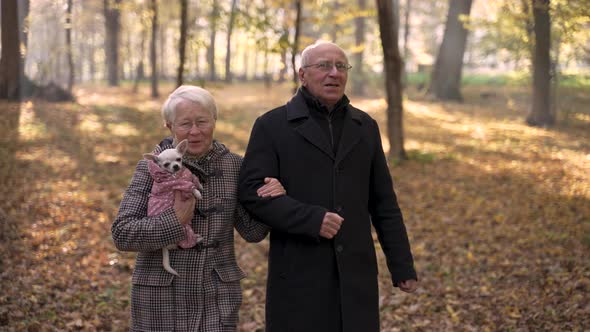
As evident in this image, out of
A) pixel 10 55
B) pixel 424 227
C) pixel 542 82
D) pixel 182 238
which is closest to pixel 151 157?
pixel 182 238

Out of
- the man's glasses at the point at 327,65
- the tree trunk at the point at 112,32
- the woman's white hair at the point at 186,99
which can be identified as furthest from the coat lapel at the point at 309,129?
the tree trunk at the point at 112,32

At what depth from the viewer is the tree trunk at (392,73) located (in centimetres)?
1231

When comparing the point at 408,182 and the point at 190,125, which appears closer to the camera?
the point at 190,125

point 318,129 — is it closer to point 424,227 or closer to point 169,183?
point 169,183

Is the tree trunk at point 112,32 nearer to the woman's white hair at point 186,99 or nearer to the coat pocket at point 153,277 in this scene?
the woman's white hair at point 186,99

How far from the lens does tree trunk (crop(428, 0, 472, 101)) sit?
2584 centimetres

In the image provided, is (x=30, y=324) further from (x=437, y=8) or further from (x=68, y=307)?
(x=437, y=8)

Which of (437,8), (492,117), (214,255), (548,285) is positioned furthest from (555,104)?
(437,8)

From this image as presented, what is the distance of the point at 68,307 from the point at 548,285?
526 centimetres

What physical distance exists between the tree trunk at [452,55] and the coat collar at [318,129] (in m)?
22.7

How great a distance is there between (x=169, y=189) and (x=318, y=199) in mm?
844

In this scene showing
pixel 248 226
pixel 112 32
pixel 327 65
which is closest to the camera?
pixel 327 65

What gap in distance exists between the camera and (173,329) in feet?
10.4

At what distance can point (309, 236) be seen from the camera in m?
3.27
